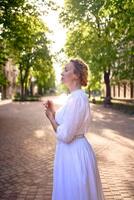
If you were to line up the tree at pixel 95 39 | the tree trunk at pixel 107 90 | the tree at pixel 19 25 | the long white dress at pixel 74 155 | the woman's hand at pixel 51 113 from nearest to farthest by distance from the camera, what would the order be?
1. the long white dress at pixel 74 155
2. the woman's hand at pixel 51 113
3. the tree at pixel 19 25
4. the tree at pixel 95 39
5. the tree trunk at pixel 107 90

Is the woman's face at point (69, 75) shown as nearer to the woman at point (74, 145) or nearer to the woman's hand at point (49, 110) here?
the woman at point (74, 145)

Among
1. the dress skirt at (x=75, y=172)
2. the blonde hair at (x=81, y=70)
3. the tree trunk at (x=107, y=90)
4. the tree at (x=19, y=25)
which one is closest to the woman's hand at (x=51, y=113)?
the dress skirt at (x=75, y=172)

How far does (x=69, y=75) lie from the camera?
14.5 ft

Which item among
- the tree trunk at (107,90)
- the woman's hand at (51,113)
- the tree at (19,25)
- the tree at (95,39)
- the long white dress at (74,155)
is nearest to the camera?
the long white dress at (74,155)

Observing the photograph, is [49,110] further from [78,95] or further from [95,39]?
[95,39]

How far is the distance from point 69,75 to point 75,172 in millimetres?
989

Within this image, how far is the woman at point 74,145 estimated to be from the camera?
436cm

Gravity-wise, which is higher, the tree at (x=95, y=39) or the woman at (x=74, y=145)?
the tree at (x=95, y=39)

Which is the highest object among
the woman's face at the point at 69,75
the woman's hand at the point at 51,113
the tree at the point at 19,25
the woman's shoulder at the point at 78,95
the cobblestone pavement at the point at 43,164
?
the tree at the point at 19,25

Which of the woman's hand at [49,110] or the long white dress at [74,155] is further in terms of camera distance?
the woman's hand at [49,110]

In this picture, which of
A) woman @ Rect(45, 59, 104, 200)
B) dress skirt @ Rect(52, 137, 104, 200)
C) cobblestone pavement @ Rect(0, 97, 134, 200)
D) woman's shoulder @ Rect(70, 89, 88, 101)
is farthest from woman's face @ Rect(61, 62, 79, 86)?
cobblestone pavement @ Rect(0, 97, 134, 200)

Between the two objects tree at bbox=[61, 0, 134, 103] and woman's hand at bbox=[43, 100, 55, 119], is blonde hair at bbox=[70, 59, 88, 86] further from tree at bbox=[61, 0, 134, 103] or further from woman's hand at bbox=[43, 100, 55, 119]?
tree at bbox=[61, 0, 134, 103]

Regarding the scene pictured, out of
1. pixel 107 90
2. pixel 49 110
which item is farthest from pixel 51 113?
pixel 107 90

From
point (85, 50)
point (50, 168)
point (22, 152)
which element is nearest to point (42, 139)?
point (22, 152)
